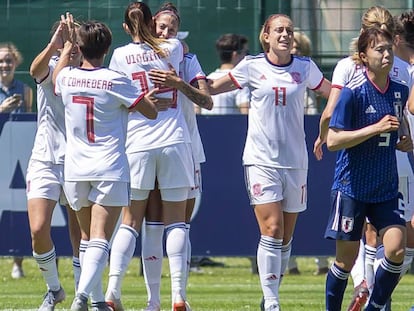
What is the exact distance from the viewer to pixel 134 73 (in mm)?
10328

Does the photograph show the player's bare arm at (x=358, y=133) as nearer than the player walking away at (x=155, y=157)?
Yes

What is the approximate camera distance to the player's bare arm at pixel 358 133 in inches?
360

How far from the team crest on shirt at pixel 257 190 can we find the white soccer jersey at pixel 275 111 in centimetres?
19

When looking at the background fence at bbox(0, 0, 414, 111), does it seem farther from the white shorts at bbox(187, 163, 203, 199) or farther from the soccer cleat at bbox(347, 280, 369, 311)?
the soccer cleat at bbox(347, 280, 369, 311)

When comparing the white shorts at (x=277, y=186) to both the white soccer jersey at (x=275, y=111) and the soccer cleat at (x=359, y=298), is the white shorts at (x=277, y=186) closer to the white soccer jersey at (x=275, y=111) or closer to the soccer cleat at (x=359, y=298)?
the white soccer jersey at (x=275, y=111)

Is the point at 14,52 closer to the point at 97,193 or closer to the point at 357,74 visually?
the point at 97,193

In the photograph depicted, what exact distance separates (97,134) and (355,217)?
6.06 feet

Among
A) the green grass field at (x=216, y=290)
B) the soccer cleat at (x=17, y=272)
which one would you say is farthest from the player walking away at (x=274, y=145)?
the soccer cleat at (x=17, y=272)

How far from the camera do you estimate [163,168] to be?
1038 cm

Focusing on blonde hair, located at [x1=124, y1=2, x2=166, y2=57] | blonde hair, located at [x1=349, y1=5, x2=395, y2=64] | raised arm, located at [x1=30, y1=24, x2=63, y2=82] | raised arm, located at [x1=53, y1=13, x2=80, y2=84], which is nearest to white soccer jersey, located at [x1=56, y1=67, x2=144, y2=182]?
raised arm, located at [x1=53, y1=13, x2=80, y2=84]

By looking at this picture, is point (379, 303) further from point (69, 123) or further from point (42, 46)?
point (42, 46)

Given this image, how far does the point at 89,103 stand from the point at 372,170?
→ 197 centimetres

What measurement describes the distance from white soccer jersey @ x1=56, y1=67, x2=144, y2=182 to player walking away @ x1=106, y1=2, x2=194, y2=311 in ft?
2.09

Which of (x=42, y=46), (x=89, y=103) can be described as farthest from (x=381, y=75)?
(x=42, y=46)
